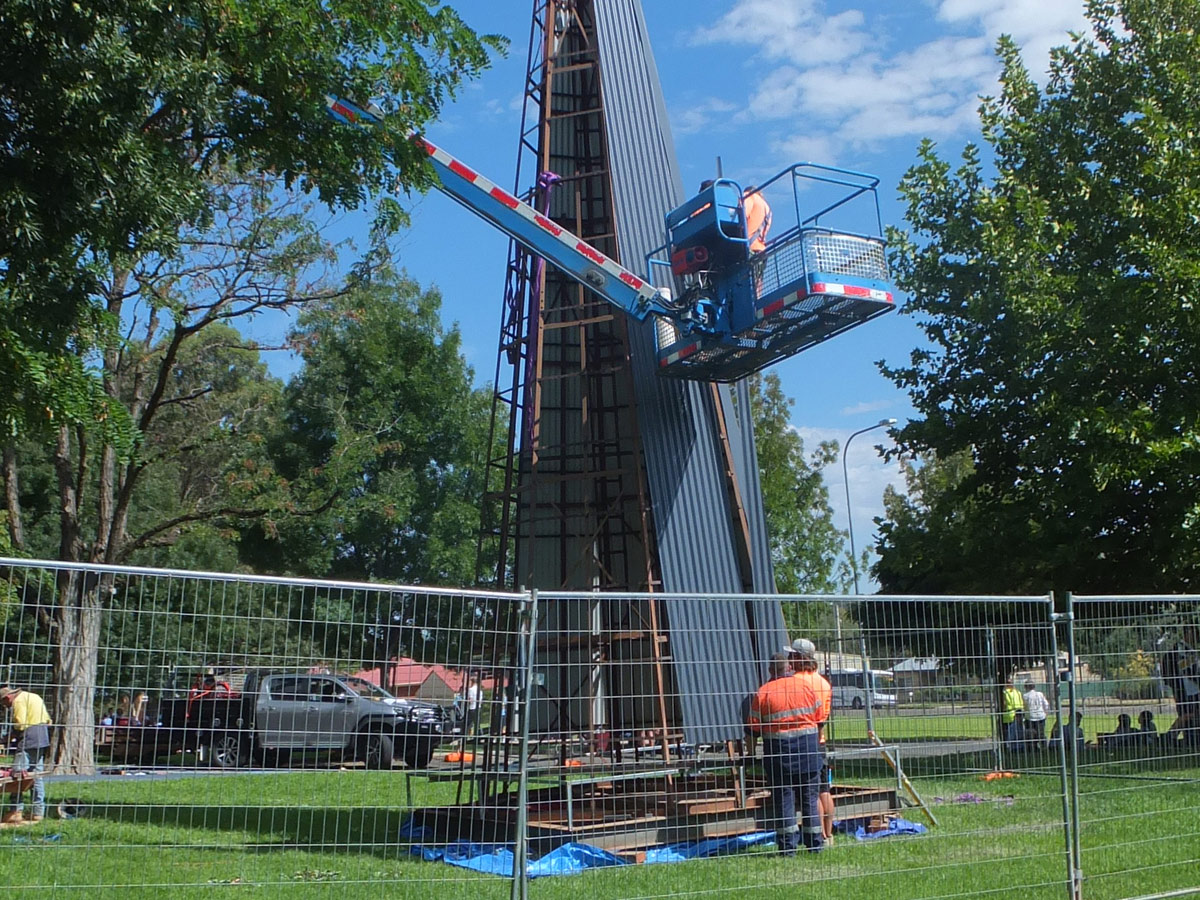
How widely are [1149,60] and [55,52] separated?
19.1 meters

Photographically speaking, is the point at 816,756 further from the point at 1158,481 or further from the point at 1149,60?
the point at 1149,60

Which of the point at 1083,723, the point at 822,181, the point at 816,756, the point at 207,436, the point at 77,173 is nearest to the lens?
the point at 1083,723

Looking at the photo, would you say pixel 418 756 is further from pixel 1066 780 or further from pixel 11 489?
pixel 11 489

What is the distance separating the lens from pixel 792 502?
4834 cm

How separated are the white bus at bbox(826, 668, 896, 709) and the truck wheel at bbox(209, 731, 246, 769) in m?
4.26

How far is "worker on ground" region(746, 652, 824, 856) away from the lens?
27.0 feet

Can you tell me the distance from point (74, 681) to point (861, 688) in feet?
17.2

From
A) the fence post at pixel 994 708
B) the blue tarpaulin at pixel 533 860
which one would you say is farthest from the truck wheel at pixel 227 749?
the fence post at pixel 994 708

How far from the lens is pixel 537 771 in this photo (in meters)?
6.78

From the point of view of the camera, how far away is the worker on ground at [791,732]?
8227 mm

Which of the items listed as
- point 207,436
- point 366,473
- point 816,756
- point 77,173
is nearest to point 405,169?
point 77,173

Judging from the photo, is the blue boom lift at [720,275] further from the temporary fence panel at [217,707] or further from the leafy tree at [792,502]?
the leafy tree at [792,502]

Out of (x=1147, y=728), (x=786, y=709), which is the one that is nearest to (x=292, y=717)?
(x=786, y=709)

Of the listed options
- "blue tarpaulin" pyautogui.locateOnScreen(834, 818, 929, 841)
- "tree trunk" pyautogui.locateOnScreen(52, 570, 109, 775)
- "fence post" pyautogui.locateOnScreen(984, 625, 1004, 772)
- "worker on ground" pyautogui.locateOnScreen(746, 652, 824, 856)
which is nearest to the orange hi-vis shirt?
"worker on ground" pyautogui.locateOnScreen(746, 652, 824, 856)
